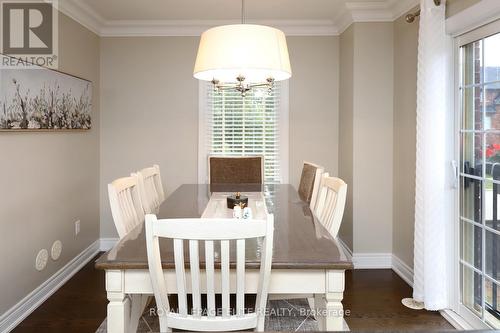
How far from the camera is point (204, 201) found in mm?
2799

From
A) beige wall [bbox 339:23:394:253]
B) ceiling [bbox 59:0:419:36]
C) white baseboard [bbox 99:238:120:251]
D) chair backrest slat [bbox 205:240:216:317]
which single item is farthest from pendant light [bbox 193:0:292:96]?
white baseboard [bbox 99:238:120:251]

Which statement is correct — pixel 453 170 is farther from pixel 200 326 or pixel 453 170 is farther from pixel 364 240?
pixel 200 326

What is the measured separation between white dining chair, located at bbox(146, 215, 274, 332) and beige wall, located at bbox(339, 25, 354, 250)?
2.57m

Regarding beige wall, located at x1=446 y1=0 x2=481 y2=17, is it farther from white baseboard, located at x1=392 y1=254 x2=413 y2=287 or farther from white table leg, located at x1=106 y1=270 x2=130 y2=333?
white table leg, located at x1=106 y1=270 x2=130 y2=333

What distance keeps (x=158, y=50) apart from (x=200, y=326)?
3.44 metres


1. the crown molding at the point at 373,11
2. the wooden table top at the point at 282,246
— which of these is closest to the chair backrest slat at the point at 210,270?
the wooden table top at the point at 282,246

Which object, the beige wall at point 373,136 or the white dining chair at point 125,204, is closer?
Answer: the white dining chair at point 125,204

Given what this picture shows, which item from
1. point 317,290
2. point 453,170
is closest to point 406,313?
point 453,170

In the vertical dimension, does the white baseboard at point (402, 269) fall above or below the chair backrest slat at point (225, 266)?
below

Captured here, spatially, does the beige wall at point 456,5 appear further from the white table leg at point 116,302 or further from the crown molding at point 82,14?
the crown molding at point 82,14

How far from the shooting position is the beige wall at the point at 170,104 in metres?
4.27

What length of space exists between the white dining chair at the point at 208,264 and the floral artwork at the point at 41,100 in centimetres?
175

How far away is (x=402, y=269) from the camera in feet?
11.7
